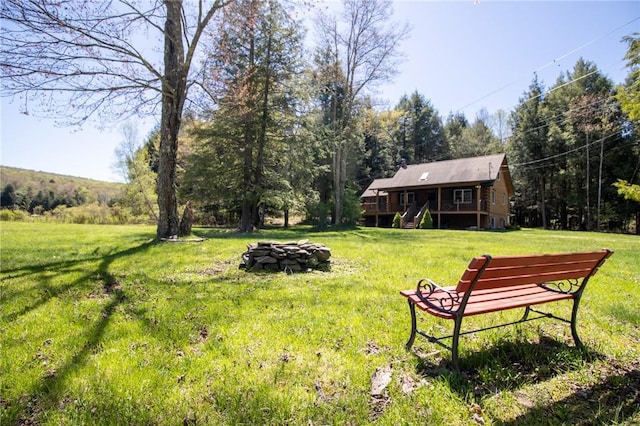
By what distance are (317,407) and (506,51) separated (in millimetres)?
16698

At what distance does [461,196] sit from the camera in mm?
27734

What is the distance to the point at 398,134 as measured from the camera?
4516 centimetres

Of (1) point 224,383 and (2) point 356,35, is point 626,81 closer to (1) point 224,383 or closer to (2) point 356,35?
(2) point 356,35

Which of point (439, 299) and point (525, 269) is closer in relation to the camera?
point (525, 269)

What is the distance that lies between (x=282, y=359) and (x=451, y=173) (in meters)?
27.8

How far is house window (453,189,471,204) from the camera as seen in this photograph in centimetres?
2731

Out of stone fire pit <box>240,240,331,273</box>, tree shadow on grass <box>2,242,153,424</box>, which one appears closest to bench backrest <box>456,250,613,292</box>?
tree shadow on grass <box>2,242,153,424</box>

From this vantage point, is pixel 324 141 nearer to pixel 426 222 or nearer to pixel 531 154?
pixel 426 222

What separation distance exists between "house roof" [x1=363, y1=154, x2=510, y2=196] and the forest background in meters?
5.15

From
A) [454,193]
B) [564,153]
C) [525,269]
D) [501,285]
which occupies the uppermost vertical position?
[564,153]

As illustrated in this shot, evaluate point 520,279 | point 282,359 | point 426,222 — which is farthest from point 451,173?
point 282,359

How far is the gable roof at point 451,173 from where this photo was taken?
25719mm

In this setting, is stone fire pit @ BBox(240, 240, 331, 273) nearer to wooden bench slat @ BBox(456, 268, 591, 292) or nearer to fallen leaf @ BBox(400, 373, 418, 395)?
fallen leaf @ BBox(400, 373, 418, 395)

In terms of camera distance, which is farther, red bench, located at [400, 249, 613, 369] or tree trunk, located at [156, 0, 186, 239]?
tree trunk, located at [156, 0, 186, 239]
